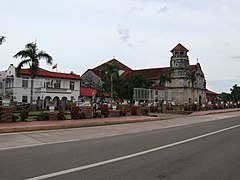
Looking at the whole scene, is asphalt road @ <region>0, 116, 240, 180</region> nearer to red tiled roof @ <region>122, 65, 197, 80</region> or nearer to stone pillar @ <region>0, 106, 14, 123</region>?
stone pillar @ <region>0, 106, 14, 123</region>

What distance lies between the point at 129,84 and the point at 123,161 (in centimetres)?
6602

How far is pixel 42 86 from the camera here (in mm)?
53469

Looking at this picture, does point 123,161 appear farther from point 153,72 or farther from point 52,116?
point 153,72

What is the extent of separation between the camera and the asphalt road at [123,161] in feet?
20.8

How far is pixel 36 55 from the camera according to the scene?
4012 cm

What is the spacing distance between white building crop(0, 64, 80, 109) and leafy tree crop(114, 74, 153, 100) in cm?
1638

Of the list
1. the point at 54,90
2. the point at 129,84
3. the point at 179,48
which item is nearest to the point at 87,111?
the point at 54,90

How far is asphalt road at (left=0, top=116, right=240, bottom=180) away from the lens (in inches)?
250

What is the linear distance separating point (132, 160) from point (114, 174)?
5.25 ft

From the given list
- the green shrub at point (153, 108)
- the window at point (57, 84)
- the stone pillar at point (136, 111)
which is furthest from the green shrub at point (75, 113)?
the window at point (57, 84)

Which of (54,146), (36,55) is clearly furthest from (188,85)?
(54,146)

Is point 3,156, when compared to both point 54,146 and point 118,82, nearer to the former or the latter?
point 54,146

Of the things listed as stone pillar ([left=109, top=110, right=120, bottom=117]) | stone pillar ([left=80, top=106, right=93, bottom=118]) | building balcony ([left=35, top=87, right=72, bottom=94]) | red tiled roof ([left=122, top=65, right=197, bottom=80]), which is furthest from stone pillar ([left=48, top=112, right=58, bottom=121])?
red tiled roof ([left=122, top=65, right=197, bottom=80])

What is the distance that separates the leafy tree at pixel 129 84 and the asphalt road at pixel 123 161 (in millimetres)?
61795
